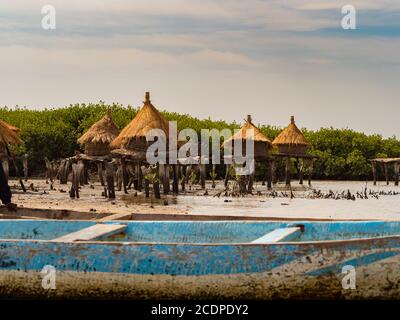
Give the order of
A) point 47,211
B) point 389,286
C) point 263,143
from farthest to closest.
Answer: point 263,143, point 47,211, point 389,286

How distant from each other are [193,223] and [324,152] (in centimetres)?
3800

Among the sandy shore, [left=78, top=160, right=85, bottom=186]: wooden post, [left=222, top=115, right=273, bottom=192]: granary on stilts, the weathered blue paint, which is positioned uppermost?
[left=222, top=115, right=273, bottom=192]: granary on stilts

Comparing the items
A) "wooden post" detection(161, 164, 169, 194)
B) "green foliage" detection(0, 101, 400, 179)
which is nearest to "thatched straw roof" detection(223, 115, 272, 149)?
"wooden post" detection(161, 164, 169, 194)

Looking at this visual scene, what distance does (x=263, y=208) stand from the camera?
20938 mm

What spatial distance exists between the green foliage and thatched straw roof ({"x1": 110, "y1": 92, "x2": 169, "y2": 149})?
16268mm

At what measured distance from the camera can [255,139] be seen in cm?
3180

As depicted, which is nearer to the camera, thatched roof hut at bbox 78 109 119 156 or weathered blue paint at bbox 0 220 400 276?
weathered blue paint at bbox 0 220 400 276

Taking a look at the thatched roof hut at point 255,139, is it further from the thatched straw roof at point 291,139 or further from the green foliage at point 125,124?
the green foliage at point 125,124

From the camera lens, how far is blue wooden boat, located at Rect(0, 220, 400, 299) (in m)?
7.83

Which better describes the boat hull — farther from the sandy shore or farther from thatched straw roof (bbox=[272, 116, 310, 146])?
thatched straw roof (bbox=[272, 116, 310, 146])

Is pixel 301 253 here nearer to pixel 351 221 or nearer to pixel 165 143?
pixel 351 221

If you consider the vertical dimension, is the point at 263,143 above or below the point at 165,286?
above

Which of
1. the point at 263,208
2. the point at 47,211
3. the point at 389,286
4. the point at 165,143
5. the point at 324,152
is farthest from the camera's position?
the point at 324,152
